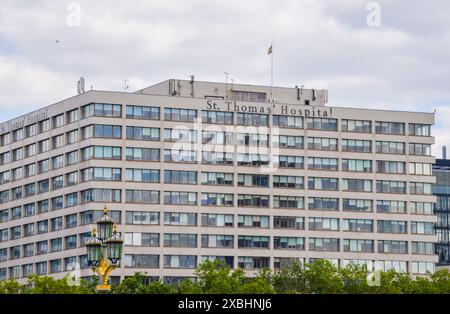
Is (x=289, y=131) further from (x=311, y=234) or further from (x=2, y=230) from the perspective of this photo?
(x=2, y=230)

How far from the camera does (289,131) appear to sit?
173 meters

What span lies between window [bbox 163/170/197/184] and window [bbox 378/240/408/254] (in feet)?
98.8

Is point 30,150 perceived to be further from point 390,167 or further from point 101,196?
point 390,167

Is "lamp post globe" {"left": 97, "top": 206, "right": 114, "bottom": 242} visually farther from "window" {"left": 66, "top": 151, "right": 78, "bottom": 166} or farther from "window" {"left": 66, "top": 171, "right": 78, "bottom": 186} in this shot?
"window" {"left": 66, "top": 151, "right": 78, "bottom": 166}

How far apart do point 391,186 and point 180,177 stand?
32.7m

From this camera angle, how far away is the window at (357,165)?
17588 cm

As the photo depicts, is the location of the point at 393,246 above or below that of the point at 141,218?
below

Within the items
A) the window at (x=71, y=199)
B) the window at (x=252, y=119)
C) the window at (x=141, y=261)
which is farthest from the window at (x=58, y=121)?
the window at (x=252, y=119)

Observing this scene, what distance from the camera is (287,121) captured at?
17325 centimetres

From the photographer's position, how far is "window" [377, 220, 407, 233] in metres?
178

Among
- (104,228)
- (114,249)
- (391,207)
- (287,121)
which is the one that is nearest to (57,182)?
(287,121)

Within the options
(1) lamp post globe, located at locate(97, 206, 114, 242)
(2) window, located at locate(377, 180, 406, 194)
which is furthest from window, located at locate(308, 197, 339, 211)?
(1) lamp post globe, located at locate(97, 206, 114, 242)

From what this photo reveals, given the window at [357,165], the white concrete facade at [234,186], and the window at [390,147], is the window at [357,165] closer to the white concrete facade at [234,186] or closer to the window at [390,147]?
the white concrete facade at [234,186]
